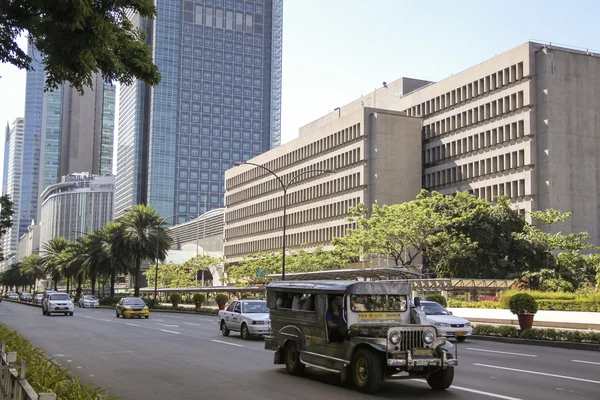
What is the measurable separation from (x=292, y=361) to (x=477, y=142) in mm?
76533

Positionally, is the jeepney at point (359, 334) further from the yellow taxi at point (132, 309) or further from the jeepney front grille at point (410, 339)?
the yellow taxi at point (132, 309)

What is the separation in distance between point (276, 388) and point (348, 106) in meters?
108

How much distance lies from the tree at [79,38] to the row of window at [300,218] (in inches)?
3216

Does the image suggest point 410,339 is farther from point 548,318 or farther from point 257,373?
point 548,318

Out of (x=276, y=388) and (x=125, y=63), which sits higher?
(x=125, y=63)

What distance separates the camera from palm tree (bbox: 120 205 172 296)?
68.1m

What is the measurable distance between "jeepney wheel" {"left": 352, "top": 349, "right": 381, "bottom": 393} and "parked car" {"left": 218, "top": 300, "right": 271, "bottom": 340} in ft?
40.8

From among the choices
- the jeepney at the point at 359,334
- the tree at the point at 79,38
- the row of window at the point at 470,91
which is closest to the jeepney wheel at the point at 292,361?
the jeepney at the point at 359,334

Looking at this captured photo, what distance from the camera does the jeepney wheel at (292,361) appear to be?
580 inches

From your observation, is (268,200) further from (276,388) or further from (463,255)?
(276,388)

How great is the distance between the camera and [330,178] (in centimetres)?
10288

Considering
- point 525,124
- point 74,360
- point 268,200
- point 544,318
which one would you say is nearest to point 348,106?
point 268,200

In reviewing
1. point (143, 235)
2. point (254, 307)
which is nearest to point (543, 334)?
point (254, 307)

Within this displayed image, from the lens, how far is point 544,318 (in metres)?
34.7
